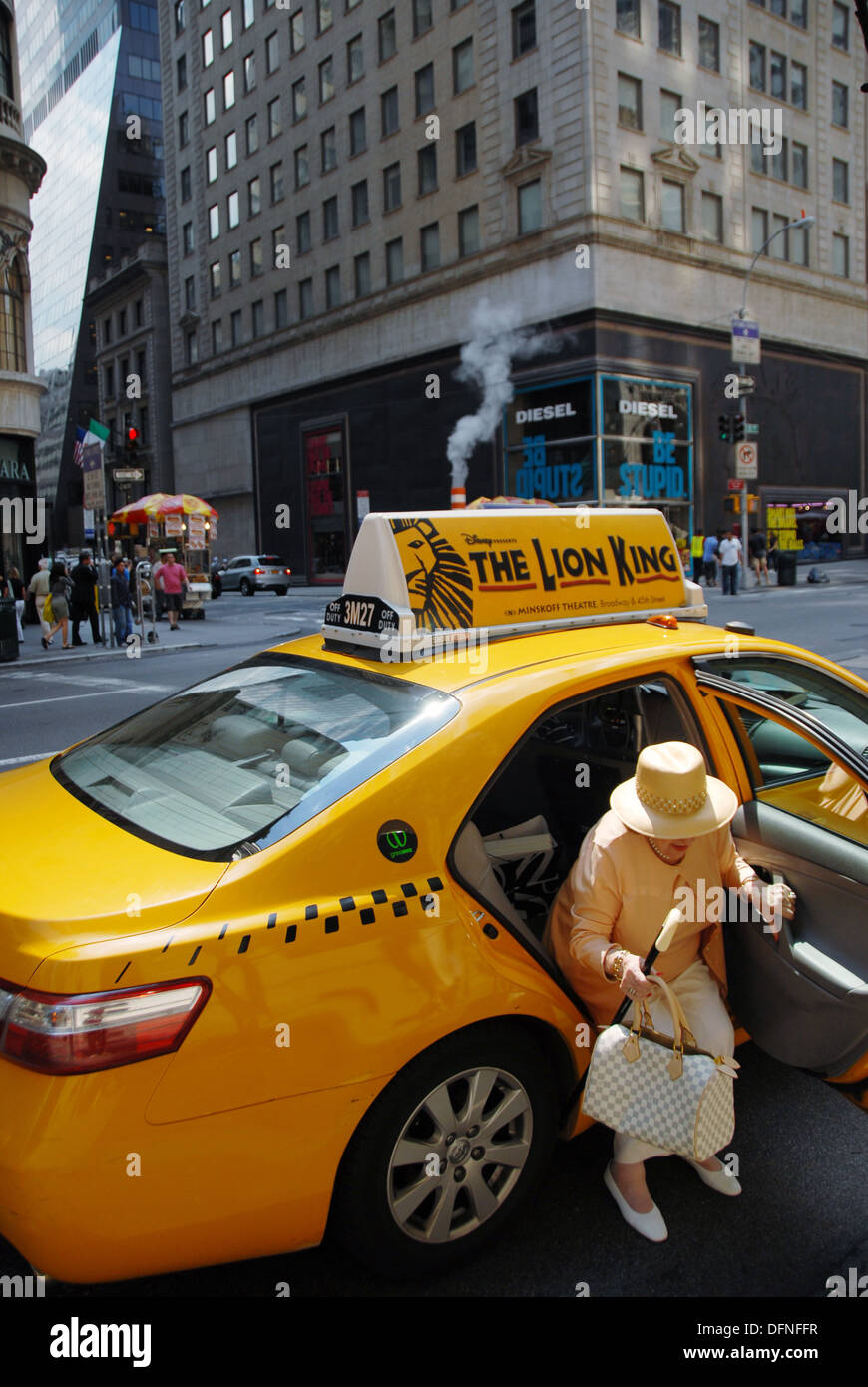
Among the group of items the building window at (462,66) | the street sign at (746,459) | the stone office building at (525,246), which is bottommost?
the street sign at (746,459)

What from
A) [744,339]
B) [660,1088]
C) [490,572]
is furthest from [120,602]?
[660,1088]

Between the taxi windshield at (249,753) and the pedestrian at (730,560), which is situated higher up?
the pedestrian at (730,560)

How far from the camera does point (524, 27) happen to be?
31.2 meters

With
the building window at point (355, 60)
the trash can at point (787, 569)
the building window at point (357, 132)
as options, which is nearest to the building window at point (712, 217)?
the trash can at point (787, 569)

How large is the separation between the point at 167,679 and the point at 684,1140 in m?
12.4

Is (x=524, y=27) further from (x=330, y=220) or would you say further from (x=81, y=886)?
(x=81, y=886)

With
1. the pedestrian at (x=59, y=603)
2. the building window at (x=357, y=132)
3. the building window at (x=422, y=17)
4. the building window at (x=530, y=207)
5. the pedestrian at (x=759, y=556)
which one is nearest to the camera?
the pedestrian at (x=59, y=603)

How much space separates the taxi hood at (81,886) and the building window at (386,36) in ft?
136

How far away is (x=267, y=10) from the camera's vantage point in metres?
42.7

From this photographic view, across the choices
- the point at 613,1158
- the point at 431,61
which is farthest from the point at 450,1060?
the point at 431,61

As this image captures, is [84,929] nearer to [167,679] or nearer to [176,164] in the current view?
[167,679]

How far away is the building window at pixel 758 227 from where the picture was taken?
35.4m

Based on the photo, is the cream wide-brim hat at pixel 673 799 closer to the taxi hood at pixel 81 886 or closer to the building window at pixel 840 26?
the taxi hood at pixel 81 886

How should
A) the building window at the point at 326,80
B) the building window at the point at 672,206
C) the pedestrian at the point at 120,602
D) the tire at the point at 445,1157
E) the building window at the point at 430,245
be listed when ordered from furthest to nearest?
the building window at the point at 326,80 < the building window at the point at 430,245 < the building window at the point at 672,206 < the pedestrian at the point at 120,602 < the tire at the point at 445,1157
